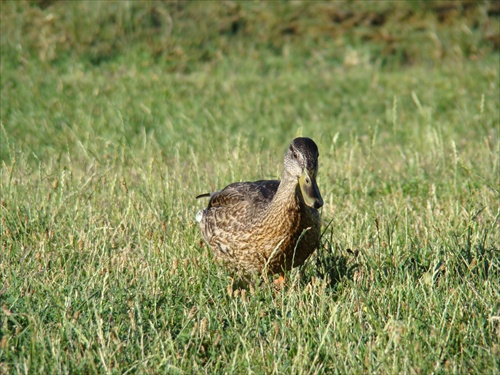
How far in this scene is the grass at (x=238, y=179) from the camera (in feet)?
11.6

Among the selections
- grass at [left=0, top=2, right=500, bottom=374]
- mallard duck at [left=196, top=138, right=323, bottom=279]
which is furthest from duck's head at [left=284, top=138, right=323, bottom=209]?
grass at [left=0, top=2, right=500, bottom=374]

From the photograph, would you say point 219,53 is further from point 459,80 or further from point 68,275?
point 68,275

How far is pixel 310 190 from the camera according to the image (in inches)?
156

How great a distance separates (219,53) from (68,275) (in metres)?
7.22

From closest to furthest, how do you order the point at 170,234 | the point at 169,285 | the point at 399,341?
the point at 399,341, the point at 169,285, the point at 170,234

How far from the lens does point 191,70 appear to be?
1069 cm

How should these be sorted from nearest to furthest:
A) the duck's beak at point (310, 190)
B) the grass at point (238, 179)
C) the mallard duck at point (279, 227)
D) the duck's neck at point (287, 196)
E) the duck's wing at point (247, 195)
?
the grass at point (238, 179), the duck's beak at point (310, 190), the mallard duck at point (279, 227), the duck's neck at point (287, 196), the duck's wing at point (247, 195)

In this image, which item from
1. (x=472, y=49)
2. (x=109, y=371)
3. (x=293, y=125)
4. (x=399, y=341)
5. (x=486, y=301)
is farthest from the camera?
(x=472, y=49)

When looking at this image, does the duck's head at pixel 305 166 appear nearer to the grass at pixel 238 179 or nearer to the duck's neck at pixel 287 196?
the duck's neck at pixel 287 196

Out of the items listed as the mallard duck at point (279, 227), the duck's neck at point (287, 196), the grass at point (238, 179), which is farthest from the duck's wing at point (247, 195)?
the grass at point (238, 179)

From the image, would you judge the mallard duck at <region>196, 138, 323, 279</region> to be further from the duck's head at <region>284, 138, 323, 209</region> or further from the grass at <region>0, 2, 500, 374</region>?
the grass at <region>0, 2, 500, 374</region>

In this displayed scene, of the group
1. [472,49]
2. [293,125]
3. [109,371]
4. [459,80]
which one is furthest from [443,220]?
[472,49]

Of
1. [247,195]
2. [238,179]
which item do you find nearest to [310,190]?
[247,195]

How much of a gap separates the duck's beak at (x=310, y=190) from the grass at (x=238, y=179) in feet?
1.49
